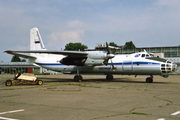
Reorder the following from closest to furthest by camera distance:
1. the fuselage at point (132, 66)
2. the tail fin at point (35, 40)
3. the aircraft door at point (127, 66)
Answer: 1. the fuselage at point (132, 66)
2. the aircraft door at point (127, 66)
3. the tail fin at point (35, 40)

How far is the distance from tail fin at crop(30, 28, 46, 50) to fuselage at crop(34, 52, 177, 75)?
3428 millimetres

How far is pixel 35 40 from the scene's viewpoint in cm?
2872

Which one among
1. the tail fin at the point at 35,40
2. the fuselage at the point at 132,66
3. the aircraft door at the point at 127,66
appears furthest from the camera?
the tail fin at the point at 35,40

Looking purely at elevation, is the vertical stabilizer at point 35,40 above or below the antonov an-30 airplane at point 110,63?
above

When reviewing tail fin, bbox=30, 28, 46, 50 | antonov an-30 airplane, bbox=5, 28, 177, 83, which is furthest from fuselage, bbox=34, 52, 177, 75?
tail fin, bbox=30, 28, 46, 50

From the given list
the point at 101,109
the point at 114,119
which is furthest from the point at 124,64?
the point at 114,119

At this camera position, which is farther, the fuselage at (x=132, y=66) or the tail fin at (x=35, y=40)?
the tail fin at (x=35, y=40)

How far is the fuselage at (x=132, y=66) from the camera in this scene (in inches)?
779

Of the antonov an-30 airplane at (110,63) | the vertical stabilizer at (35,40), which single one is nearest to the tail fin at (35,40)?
the vertical stabilizer at (35,40)

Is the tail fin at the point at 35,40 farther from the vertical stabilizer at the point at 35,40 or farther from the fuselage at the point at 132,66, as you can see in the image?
the fuselage at the point at 132,66

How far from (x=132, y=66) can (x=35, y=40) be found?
15.5m

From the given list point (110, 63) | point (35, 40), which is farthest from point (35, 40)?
point (110, 63)

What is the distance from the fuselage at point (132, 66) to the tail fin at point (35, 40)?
3.43 metres

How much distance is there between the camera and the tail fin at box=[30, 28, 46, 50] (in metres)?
28.6
